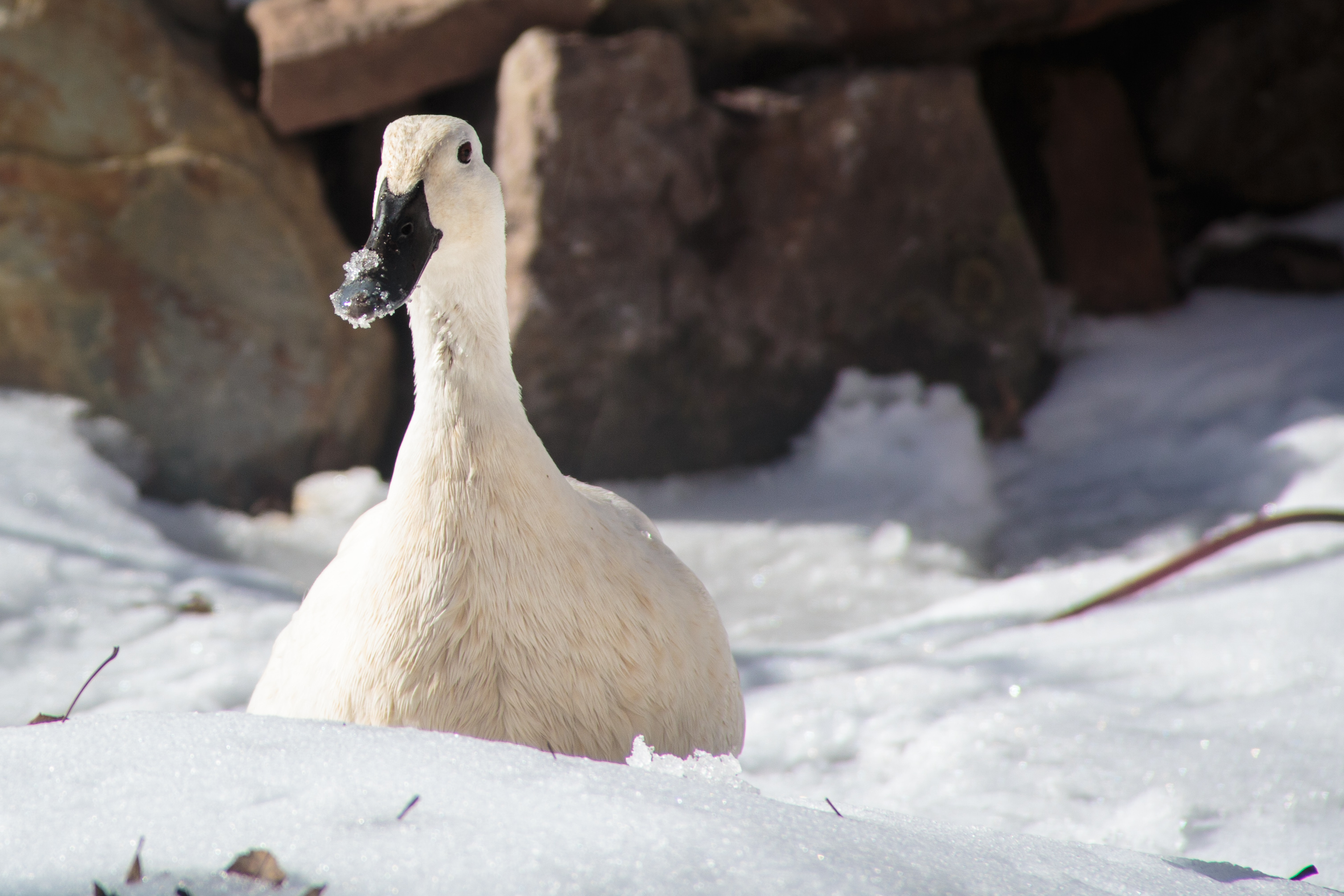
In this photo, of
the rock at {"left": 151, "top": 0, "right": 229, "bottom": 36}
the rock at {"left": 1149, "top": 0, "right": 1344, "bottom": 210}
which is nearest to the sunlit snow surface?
the rock at {"left": 1149, "top": 0, "right": 1344, "bottom": 210}

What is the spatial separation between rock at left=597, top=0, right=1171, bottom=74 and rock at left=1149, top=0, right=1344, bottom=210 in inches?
38.0

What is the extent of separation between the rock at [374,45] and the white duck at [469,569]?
259 cm

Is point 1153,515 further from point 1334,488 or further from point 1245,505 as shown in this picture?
point 1334,488

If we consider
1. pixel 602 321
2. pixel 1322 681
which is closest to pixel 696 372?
pixel 602 321

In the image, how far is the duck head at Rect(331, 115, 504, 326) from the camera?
172 centimetres

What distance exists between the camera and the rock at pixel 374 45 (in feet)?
13.9

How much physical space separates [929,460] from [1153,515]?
849mm

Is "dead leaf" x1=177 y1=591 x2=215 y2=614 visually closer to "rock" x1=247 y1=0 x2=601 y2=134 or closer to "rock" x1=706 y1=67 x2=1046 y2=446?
"rock" x1=247 y1=0 x2=601 y2=134

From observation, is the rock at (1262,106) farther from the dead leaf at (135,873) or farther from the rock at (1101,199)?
the dead leaf at (135,873)

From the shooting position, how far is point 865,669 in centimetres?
310

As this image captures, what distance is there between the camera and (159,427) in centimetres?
418

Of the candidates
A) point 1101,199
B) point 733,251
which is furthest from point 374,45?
point 1101,199

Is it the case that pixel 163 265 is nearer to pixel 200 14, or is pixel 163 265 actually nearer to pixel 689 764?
pixel 200 14

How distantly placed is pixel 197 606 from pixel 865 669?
1.84 metres
